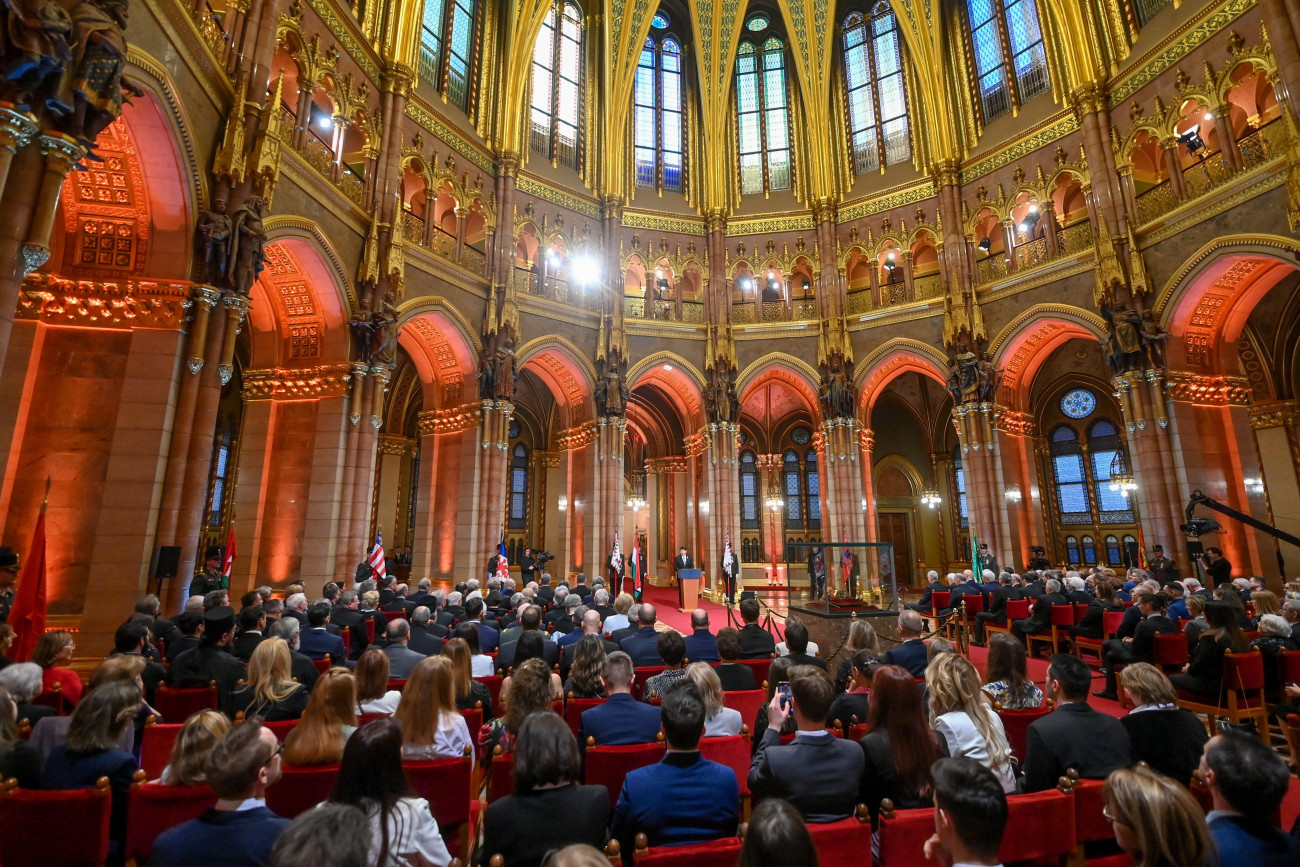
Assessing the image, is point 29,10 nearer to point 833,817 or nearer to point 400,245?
point 400,245

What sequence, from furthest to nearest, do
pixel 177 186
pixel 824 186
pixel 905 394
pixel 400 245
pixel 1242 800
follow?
pixel 905 394 < pixel 824 186 < pixel 400 245 < pixel 177 186 < pixel 1242 800

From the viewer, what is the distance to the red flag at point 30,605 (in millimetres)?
6445

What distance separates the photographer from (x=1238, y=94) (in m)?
15.0

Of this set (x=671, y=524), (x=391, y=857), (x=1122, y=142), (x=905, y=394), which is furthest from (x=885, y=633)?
(x=905, y=394)

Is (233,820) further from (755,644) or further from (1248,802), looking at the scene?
(755,644)

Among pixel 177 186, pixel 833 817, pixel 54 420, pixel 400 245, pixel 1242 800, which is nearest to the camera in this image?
pixel 1242 800

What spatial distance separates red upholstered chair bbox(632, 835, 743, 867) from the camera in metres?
2.29

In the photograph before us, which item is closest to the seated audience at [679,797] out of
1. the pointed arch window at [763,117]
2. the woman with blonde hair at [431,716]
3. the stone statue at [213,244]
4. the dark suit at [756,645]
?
the woman with blonde hair at [431,716]

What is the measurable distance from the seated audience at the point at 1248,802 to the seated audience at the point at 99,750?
4.59m

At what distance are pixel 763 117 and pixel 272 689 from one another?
24941 millimetres

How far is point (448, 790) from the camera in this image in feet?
10.8

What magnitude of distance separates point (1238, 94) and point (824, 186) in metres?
10.8

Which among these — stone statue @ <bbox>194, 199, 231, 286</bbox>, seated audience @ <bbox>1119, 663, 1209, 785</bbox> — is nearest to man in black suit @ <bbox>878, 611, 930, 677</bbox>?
seated audience @ <bbox>1119, 663, 1209, 785</bbox>

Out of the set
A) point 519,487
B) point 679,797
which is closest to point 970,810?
point 679,797
